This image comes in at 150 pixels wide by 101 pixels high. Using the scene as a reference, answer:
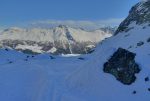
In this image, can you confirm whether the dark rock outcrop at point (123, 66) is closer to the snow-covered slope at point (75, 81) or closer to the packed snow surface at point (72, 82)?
the snow-covered slope at point (75, 81)

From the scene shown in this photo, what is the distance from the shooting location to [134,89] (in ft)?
112

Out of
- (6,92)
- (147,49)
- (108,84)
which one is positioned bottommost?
(6,92)

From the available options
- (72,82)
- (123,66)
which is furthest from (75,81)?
(123,66)

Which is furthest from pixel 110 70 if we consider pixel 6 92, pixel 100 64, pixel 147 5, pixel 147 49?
pixel 147 5

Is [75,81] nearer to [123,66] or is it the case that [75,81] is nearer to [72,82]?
[72,82]

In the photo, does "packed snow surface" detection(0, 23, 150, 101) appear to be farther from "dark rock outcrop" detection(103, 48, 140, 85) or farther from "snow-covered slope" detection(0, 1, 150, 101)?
"dark rock outcrop" detection(103, 48, 140, 85)

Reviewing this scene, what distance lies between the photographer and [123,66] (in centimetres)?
3878

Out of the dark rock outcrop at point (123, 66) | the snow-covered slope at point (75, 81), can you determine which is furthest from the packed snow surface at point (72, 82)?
the dark rock outcrop at point (123, 66)

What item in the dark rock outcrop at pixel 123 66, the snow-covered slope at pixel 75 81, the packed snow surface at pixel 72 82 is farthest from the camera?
the dark rock outcrop at pixel 123 66

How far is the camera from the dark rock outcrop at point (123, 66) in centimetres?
3660

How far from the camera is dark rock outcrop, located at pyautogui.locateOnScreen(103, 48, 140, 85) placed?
36600mm

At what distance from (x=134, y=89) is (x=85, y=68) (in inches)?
330

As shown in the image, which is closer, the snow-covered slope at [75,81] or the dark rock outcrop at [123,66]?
the snow-covered slope at [75,81]

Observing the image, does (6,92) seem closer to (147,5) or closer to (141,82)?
(141,82)
